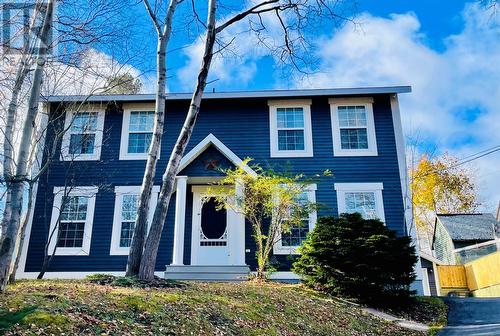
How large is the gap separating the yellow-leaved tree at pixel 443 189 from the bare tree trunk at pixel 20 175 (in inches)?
1084

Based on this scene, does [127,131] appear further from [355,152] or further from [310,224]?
[355,152]

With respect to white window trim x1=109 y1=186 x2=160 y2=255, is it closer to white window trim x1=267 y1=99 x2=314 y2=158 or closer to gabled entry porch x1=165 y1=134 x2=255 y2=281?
gabled entry porch x1=165 y1=134 x2=255 y2=281

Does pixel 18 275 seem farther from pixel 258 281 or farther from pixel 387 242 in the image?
pixel 387 242

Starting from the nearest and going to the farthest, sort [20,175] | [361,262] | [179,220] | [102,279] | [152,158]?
[20,175] < [102,279] < [152,158] < [361,262] < [179,220]

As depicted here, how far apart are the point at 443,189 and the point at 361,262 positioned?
23.4 meters

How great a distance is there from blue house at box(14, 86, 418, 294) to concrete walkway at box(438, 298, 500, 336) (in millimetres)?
2524

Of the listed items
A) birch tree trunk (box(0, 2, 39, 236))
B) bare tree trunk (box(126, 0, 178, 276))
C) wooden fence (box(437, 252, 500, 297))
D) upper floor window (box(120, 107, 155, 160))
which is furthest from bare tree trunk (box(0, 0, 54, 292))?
wooden fence (box(437, 252, 500, 297))

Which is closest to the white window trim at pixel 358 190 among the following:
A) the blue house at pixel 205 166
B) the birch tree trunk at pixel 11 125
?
the blue house at pixel 205 166

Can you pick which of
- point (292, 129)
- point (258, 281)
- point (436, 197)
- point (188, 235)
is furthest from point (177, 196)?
point (436, 197)

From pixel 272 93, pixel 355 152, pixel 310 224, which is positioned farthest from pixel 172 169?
pixel 355 152

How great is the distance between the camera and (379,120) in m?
13.9

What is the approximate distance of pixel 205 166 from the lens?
12977 mm

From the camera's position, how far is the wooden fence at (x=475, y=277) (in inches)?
631

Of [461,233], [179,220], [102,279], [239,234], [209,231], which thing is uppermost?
[461,233]
